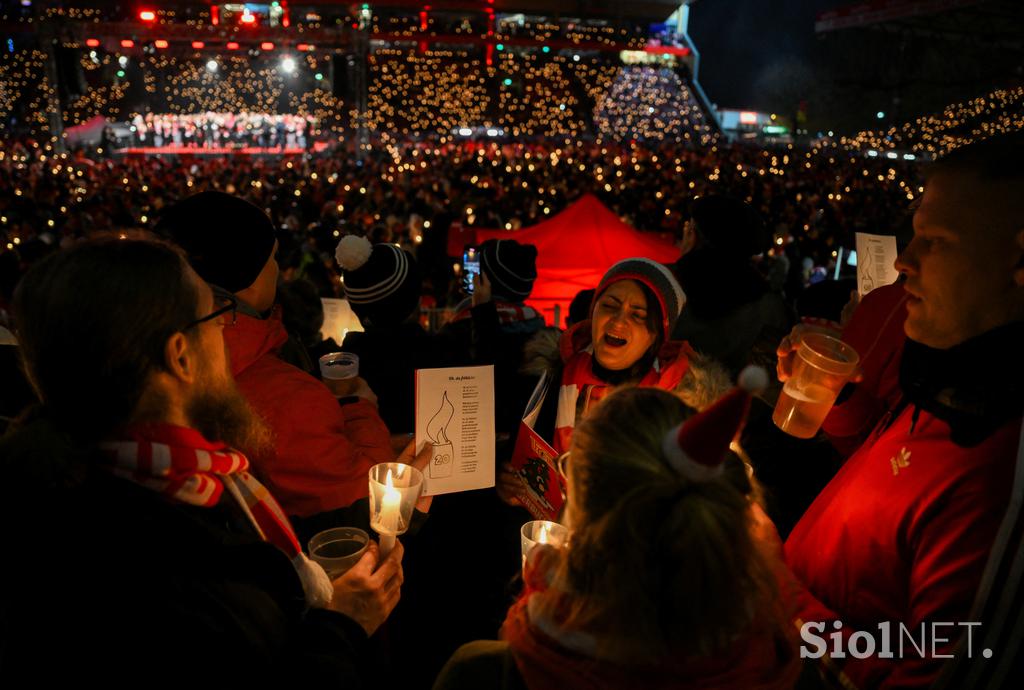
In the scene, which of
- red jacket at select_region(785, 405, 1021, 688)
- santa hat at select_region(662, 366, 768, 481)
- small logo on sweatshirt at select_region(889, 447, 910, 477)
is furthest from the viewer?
small logo on sweatshirt at select_region(889, 447, 910, 477)

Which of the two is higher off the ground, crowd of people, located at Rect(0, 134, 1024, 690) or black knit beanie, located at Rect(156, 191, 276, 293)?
black knit beanie, located at Rect(156, 191, 276, 293)

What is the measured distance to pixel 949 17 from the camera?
23.9 metres

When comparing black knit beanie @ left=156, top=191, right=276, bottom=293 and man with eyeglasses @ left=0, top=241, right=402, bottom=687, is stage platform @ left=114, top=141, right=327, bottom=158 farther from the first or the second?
man with eyeglasses @ left=0, top=241, right=402, bottom=687

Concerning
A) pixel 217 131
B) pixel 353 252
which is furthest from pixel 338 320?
pixel 217 131

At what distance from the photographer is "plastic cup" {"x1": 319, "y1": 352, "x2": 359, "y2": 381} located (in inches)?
84.9

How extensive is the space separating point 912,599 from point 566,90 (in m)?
50.0

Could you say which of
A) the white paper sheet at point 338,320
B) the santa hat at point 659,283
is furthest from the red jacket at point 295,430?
the white paper sheet at point 338,320

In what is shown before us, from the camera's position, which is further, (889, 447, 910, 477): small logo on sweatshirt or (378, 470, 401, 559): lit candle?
(378, 470, 401, 559): lit candle

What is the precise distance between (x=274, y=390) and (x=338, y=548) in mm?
528

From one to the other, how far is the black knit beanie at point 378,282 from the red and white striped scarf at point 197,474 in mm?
1864

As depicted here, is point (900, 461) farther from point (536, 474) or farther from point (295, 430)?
point (295, 430)

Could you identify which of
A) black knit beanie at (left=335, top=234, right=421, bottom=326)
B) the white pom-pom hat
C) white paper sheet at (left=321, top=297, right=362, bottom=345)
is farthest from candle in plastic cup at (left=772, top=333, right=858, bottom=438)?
white paper sheet at (left=321, top=297, right=362, bottom=345)

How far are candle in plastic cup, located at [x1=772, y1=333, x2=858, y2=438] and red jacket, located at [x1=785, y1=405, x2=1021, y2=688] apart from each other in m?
0.18

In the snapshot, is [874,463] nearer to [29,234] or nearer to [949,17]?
[29,234]
